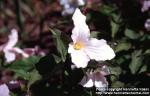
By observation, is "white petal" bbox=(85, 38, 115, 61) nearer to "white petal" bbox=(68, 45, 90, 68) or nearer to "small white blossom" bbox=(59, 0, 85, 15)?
"white petal" bbox=(68, 45, 90, 68)

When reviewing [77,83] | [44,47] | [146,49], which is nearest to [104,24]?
[146,49]

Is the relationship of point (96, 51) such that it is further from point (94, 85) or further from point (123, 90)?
point (123, 90)

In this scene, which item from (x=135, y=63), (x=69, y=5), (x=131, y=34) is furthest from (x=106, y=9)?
(x=135, y=63)

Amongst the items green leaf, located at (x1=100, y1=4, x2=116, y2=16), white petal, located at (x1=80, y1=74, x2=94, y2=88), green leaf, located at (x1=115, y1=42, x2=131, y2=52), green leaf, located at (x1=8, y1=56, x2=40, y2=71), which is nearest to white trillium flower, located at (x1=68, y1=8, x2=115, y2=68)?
white petal, located at (x1=80, y1=74, x2=94, y2=88)

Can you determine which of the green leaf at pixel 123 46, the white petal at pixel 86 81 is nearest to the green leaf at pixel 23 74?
the white petal at pixel 86 81

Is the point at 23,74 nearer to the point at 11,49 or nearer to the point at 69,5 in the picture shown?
the point at 11,49

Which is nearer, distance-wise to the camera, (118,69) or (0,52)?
(118,69)
